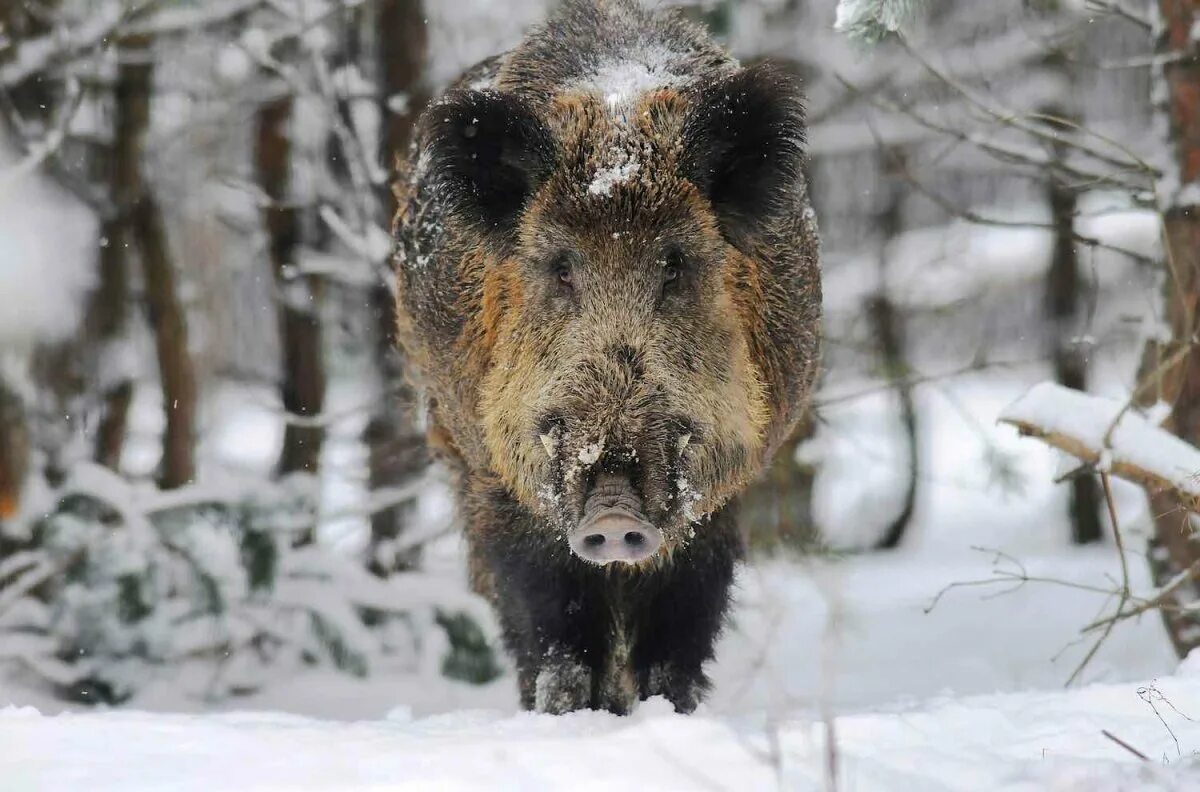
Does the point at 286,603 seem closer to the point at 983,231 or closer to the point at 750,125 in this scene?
the point at 750,125

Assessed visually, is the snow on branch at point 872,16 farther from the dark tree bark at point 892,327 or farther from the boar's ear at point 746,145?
the dark tree bark at point 892,327

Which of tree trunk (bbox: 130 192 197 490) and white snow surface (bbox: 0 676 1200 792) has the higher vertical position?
tree trunk (bbox: 130 192 197 490)

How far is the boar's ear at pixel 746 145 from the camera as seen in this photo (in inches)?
157

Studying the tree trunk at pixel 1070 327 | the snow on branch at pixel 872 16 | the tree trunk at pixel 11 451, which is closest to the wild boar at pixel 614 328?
the snow on branch at pixel 872 16

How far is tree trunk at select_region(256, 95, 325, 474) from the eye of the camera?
317 inches

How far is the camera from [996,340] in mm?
11945

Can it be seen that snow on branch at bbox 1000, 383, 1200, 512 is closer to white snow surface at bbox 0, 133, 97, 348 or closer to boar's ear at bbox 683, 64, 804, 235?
A: boar's ear at bbox 683, 64, 804, 235

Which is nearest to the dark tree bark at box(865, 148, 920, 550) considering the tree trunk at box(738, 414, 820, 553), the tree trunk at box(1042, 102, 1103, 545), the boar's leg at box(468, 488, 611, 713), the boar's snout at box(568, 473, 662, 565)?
the tree trunk at box(1042, 102, 1103, 545)

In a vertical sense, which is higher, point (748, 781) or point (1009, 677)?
point (1009, 677)

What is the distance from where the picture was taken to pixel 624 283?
3.75m

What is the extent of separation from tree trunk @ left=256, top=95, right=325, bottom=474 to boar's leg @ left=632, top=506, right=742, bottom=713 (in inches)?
161

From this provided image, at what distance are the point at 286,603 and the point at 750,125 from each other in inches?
181

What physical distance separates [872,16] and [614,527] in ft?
6.25

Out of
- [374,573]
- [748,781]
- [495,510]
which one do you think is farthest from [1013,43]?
[748,781]
